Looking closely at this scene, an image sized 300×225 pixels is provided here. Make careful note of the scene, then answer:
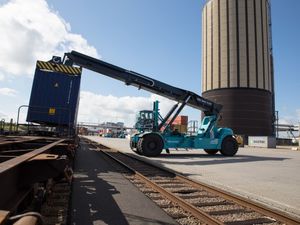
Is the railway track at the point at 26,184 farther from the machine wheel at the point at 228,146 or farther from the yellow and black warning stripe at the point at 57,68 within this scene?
the machine wheel at the point at 228,146

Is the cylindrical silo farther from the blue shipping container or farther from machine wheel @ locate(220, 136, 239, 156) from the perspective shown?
the blue shipping container

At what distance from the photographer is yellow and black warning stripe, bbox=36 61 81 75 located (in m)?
14.5

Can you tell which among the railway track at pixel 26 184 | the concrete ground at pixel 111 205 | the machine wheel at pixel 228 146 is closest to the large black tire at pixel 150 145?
the machine wheel at pixel 228 146

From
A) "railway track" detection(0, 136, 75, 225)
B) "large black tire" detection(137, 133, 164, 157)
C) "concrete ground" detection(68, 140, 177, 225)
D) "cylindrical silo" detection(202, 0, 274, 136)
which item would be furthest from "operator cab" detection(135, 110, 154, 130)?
"cylindrical silo" detection(202, 0, 274, 136)

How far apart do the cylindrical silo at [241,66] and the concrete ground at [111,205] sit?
50490mm

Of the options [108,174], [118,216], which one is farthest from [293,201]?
[108,174]

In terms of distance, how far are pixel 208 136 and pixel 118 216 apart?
53.9 feet

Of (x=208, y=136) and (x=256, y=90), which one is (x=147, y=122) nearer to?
(x=208, y=136)

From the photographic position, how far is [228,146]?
2178cm

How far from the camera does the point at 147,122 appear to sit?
2091cm

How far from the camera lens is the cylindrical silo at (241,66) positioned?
56500mm

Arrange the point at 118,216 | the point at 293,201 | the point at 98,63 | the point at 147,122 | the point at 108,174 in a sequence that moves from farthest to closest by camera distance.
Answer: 1. the point at 147,122
2. the point at 98,63
3. the point at 108,174
4. the point at 293,201
5. the point at 118,216

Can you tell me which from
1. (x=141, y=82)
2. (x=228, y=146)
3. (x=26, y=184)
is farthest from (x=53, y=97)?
(x=228, y=146)

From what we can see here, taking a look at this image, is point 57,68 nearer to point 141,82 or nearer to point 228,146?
point 141,82
